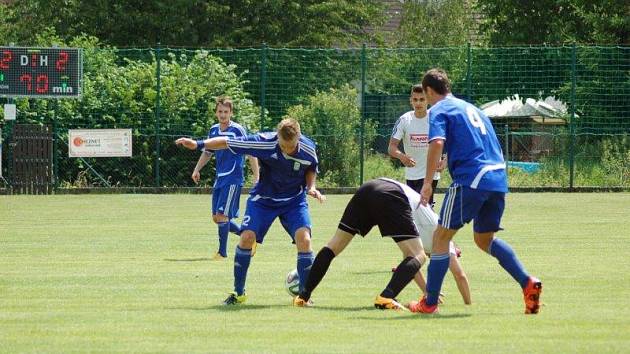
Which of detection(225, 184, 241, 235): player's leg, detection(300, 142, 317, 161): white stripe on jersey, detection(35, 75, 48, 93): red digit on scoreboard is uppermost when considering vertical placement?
detection(35, 75, 48, 93): red digit on scoreboard

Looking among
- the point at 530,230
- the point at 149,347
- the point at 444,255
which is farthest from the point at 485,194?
the point at 530,230

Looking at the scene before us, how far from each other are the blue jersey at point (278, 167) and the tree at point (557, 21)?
981 inches

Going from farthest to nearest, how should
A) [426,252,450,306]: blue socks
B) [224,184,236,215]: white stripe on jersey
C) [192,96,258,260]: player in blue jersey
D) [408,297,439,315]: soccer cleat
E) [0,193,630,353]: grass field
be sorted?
[224,184,236,215]: white stripe on jersey → [192,96,258,260]: player in blue jersey → [408,297,439,315]: soccer cleat → [426,252,450,306]: blue socks → [0,193,630,353]: grass field

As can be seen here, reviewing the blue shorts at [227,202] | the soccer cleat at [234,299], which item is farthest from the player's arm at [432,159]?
the blue shorts at [227,202]

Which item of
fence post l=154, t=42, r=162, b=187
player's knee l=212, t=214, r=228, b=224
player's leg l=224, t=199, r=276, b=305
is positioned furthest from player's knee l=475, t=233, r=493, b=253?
fence post l=154, t=42, r=162, b=187

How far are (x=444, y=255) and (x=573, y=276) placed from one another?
11.3 ft

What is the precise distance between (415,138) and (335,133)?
16312 millimetres

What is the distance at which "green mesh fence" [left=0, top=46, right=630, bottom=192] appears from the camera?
101 ft

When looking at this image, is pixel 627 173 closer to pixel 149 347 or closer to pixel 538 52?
pixel 538 52

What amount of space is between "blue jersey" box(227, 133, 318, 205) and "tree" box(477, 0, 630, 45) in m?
24.9

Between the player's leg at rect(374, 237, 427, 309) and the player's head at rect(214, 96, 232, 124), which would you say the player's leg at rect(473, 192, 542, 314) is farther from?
the player's head at rect(214, 96, 232, 124)

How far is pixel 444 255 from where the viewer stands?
32.6 ft

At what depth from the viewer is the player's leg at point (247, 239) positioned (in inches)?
428

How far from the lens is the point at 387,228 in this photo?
34.3 ft
